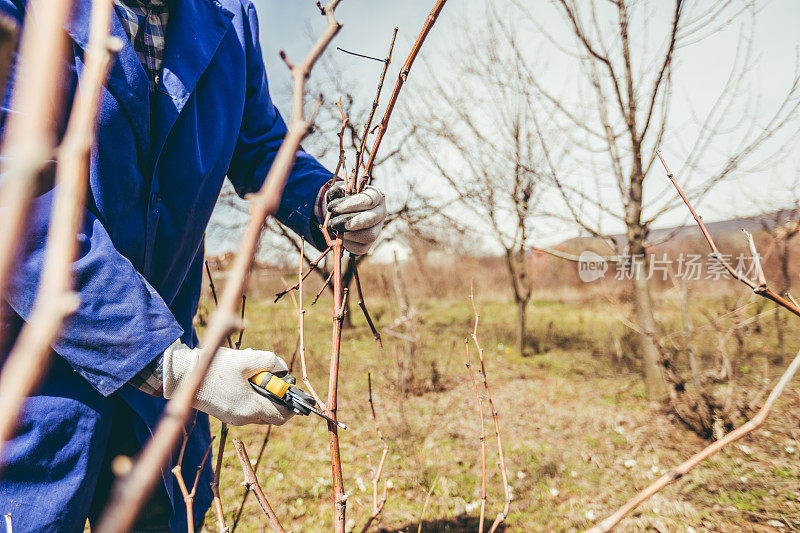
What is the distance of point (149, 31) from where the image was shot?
1354 millimetres

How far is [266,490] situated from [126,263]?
293cm

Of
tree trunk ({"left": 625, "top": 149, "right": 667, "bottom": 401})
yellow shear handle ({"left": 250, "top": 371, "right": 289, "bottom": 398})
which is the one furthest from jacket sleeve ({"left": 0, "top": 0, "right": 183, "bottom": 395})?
tree trunk ({"left": 625, "top": 149, "right": 667, "bottom": 401})

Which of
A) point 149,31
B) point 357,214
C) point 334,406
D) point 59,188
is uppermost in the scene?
point 149,31

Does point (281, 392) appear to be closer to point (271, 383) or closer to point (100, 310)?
point (271, 383)

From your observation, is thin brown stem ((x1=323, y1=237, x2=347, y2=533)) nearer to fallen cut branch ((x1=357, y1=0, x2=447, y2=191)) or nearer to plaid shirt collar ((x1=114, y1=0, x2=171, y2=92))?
fallen cut branch ((x1=357, y1=0, x2=447, y2=191))

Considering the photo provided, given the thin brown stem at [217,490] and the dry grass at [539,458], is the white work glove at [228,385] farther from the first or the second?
the dry grass at [539,458]

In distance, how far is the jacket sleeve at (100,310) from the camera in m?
0.96

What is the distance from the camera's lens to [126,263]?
102cm

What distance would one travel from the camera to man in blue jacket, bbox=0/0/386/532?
3.27ft

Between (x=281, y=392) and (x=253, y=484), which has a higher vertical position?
(x=281, y=392)

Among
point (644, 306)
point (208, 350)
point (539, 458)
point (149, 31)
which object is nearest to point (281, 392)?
point (208, 350)

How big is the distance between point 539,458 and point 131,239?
3488 millimetres

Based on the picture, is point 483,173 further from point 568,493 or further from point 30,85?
point 30,85

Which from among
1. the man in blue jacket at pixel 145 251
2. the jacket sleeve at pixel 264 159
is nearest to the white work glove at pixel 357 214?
the man in blue jacket at pixel 145 251
